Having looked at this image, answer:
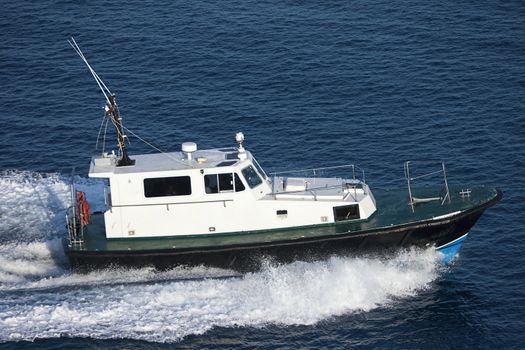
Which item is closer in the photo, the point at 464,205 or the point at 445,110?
the point at 464,205

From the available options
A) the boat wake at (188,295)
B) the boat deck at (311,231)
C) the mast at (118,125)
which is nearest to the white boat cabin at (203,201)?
the boat deck at (311,231)

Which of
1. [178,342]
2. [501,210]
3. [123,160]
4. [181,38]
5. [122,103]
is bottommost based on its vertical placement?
[178,342]

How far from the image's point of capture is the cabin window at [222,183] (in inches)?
1078

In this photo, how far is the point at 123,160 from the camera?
2788 cm

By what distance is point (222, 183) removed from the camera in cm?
2745

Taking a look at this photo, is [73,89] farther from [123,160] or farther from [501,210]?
[501,210]

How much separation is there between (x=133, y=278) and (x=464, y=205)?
9.45m

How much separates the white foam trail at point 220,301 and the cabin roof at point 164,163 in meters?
3.12

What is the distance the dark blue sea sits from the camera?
25.9 m

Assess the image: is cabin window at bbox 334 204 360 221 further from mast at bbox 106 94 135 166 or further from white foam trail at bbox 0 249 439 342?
mast at bbox 106 94 135 166

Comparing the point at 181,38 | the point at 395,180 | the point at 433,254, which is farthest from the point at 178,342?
the point at 181,38

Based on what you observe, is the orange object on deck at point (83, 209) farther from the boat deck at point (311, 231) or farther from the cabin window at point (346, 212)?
the cabin window at point (346, 212)

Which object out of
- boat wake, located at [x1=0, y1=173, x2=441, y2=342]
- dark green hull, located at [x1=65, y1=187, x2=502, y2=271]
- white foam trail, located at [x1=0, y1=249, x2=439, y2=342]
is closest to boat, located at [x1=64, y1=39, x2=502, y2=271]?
dark green hull, located at [x1=65, y1=187, x2=502, y2=271]

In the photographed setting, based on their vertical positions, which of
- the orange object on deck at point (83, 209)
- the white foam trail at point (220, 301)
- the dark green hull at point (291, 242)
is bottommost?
the white foam trail at point (220, 301)
